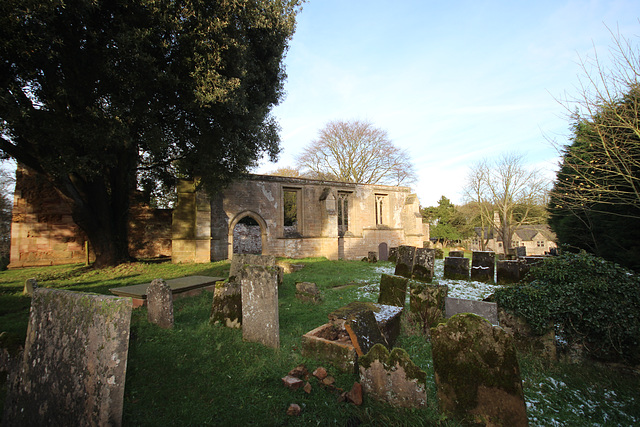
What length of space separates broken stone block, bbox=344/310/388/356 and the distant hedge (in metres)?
2.29

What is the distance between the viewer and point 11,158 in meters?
9.10

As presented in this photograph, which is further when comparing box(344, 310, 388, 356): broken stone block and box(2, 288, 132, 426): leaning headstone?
box(344, 310, 388, 356): broken stone block

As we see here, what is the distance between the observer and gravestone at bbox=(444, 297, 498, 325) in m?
4.41

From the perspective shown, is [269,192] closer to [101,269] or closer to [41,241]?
[101,269]

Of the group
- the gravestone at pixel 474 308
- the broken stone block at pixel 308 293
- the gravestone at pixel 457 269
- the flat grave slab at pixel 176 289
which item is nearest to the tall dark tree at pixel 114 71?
the flat grave slab at pixel 176 289

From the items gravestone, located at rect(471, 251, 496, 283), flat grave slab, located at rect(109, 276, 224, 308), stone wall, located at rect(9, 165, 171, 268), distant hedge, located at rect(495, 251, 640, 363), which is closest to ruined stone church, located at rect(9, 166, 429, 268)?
stone wall, located at rect(9, 165, 171, 268)

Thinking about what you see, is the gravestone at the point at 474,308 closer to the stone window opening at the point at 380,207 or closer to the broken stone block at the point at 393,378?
the broken stone block at the point at 393,378

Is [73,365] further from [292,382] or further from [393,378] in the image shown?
[393,378]

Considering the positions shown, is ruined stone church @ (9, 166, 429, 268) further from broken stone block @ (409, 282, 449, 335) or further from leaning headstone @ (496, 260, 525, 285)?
broken stone block @ (409, 282, 449, 335)

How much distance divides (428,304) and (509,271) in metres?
5.98

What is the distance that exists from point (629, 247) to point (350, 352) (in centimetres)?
811

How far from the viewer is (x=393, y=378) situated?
113 inches

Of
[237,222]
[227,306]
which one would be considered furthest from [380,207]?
[227,306]

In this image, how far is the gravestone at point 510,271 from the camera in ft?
30.0
